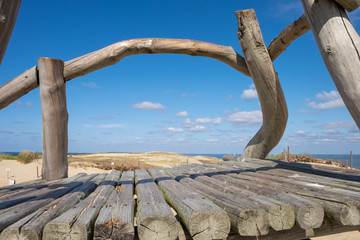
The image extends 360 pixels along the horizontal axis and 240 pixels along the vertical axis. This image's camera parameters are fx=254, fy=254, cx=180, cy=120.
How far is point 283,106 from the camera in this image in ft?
15.3

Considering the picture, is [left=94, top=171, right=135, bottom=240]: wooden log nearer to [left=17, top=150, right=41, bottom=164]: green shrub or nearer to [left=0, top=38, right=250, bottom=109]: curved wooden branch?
[left=0, top=38, right=250, bottom=109]: curved wooden branch

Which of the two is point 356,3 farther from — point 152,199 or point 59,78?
point 59,78

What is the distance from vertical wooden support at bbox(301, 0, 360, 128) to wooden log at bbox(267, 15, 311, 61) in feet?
4.11

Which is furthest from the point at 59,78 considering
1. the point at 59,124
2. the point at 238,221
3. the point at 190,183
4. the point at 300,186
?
the point at 300,186

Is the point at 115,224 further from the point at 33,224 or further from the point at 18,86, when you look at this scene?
the point at 18,86

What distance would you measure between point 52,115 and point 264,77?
138 inches

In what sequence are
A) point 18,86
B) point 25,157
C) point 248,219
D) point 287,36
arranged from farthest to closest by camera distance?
1. point 25,157
2. point 287,36
3. point 18,86
4. point 248,219

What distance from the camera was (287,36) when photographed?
4281 mm

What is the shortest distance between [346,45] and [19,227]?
3.22m

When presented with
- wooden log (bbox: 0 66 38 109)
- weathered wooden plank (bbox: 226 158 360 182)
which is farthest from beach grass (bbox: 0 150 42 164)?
weathered wooden plank (bbox: 226 158 360 182)

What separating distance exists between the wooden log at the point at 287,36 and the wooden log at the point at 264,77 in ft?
1.21

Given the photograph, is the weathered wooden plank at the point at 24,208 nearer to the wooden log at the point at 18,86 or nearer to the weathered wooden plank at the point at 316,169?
the wooden log at the point at 18,86

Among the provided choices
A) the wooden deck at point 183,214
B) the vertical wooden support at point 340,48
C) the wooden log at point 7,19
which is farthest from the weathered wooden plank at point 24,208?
the vertical wooden support at point 340,48

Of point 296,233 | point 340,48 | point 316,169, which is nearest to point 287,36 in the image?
point 340,48
